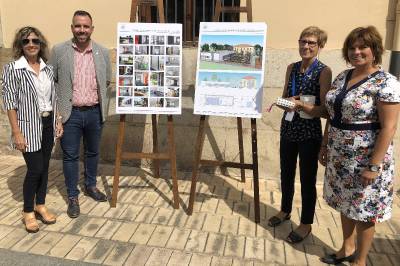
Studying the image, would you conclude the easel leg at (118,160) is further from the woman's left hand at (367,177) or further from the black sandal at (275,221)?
the woman's left hand at (367,177)

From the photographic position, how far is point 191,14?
16.0 feet

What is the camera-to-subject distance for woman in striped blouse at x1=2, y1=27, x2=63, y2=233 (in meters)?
3.18

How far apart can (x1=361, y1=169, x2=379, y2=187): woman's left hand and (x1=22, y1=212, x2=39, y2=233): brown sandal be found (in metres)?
2.83

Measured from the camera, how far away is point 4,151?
573 centimetres

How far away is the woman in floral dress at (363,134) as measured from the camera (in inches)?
98.0

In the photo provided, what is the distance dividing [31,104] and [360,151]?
2660 millimetres

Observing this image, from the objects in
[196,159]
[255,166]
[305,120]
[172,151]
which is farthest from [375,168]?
[172,151]

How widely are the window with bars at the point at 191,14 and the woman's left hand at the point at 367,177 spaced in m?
2.84

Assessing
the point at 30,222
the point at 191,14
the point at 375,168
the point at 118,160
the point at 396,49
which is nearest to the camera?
the point at 375,168

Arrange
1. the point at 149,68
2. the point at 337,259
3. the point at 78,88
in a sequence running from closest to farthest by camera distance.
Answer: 1. the point at 337,259
2. the point at 78,88
3. the point at 149,68

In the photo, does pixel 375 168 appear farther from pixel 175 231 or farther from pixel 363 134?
pixel 175 231

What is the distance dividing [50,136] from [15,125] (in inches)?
12.9

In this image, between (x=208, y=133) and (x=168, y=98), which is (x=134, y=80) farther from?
(x=208, y=133)

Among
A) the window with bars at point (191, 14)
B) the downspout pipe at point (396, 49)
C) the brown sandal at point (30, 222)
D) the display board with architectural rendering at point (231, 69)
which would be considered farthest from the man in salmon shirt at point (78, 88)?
the downspout pipe at point (396, 49)
